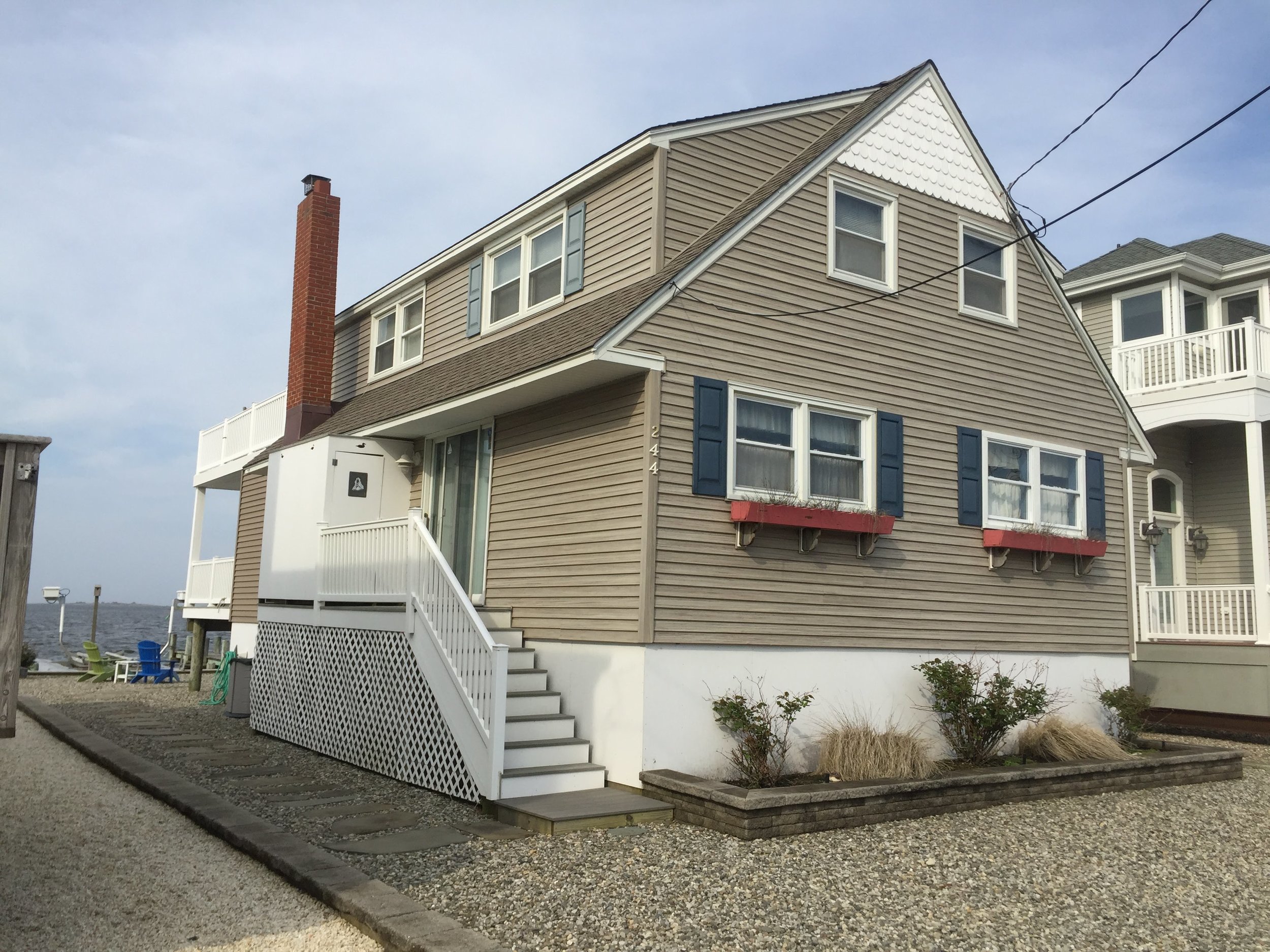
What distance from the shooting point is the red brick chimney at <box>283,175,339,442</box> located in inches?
602

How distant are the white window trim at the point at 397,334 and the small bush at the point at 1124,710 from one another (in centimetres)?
969

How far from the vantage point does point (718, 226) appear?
10.4 m

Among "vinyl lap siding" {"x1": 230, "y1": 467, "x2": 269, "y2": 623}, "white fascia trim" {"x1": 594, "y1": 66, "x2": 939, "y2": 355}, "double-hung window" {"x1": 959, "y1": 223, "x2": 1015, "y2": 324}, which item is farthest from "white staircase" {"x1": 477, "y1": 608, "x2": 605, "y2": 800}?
"vinyl lap siding" {"x1": 230, "y1": 467, "x2": 269, "y2": 623}

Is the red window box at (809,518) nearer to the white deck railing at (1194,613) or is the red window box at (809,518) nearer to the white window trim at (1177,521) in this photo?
the white deck railing at (1194,613)

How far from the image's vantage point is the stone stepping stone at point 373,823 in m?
7.71

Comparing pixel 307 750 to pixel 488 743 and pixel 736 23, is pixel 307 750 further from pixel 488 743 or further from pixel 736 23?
pixel 736 23

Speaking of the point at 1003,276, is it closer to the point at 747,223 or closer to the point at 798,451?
the point at 747,223

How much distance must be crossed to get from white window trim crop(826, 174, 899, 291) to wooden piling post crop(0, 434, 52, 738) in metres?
7.75

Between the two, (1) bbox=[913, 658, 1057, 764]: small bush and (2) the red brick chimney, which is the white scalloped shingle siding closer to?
(1) bbox=[913, 658, 1057, 764]: small bush

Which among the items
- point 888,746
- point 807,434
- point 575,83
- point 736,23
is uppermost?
point 575,83

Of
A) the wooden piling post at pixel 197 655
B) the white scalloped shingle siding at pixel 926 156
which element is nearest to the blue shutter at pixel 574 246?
the white scalloped shingle siding at pixel 926 156

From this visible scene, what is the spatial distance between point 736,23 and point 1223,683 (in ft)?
36.6

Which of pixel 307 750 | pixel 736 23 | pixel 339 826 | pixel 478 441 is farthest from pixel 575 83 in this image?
pixel 339 826

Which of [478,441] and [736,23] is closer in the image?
[736,23]
